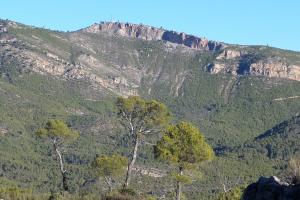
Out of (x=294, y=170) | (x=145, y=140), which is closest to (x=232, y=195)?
(x=145, y=140)

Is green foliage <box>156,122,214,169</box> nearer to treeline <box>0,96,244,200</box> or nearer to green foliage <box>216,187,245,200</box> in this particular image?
treeline <box>0,96,244,200</box>

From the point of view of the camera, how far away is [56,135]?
47.2 metres

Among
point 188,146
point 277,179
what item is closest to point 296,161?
point 277,179

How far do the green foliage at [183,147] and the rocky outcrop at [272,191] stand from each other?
1767cm

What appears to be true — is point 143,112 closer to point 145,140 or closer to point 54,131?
point 145,140

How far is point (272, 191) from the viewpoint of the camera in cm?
2053

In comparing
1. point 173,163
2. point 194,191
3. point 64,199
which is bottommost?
point 194,191

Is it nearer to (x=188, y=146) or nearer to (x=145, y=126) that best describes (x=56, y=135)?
(x=145, y=126)

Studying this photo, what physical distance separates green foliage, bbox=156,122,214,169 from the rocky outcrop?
58.0ft

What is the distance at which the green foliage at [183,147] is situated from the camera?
39625mm

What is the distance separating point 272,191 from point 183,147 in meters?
19.5

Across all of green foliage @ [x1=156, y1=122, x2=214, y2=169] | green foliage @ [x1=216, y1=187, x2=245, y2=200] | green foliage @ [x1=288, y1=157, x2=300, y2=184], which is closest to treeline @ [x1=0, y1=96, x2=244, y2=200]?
green foliage @ [x1=156, y1=122, x2=214, y2=169]

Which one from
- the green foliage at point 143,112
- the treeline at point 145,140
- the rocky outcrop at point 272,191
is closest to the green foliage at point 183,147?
the treeline at point 145,140

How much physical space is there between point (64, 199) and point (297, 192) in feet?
67.7
